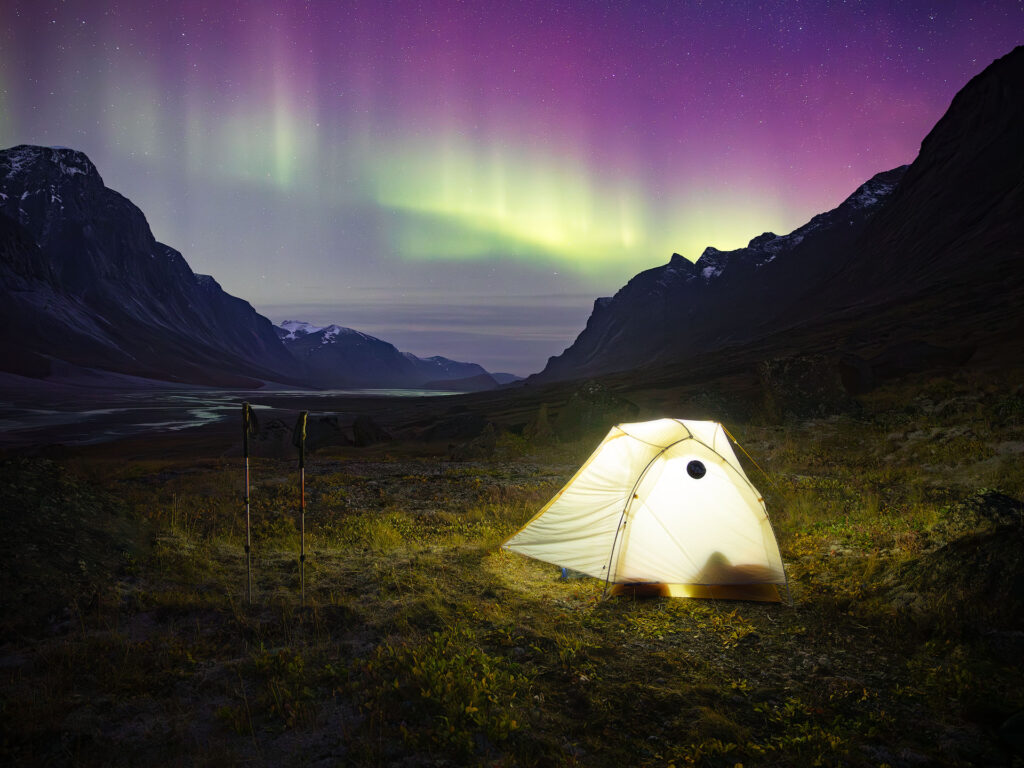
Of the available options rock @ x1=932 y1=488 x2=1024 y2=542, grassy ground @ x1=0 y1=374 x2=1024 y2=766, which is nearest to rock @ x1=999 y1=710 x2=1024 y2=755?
grassy ground @ x1=0 y1=374 x2=1024 y2=766

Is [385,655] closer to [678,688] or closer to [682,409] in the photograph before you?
[678,688]

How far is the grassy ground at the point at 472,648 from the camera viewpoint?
4.83 metres

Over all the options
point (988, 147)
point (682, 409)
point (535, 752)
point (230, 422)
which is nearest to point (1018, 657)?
point (535, 752)

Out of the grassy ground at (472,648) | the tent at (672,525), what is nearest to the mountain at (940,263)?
the tent at (672,525)

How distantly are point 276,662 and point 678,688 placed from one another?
422 cm

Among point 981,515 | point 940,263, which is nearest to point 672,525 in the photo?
point 981,515

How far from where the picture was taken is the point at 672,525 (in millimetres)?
8977

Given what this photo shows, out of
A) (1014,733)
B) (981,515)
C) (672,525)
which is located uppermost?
(981,515)

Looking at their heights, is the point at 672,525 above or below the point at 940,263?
below

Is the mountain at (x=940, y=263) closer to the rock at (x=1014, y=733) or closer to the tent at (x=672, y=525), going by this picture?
the tent at (x=672, y=525)

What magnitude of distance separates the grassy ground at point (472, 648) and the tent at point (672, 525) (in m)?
0.39

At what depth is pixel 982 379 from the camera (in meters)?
24.7

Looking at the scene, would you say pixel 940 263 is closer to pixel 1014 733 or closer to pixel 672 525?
pixel 672 525

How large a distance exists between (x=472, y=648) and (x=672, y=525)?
4.02 m
